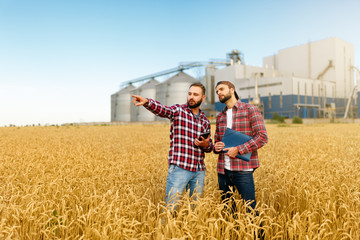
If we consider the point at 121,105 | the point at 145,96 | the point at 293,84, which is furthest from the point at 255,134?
the point at 121,105

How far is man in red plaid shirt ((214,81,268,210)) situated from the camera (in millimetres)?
3207

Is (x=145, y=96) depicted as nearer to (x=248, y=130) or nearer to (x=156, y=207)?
(x=156, y=207)

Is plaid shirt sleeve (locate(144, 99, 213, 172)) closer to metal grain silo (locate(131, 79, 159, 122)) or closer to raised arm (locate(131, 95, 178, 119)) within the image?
raised arm (locate(131, 95, 178, 119))

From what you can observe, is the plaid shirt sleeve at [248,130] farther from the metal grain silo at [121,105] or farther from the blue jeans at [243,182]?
the metal grain silo at [121,105]

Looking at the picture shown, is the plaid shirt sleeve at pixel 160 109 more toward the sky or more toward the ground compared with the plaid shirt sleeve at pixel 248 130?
more toward the sky

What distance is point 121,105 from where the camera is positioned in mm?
68062

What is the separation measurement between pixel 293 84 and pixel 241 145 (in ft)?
171

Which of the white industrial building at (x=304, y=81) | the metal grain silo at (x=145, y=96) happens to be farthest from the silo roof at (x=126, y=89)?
the white industrial building at (x=304, y=81)

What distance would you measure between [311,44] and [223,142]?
6544 cm

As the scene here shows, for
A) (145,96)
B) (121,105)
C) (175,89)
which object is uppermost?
(175,89)

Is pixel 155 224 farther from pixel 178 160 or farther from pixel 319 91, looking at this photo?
pixel 319 91

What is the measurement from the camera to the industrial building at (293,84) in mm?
52031

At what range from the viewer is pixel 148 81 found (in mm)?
66250

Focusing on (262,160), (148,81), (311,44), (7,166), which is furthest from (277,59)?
(7,166)
